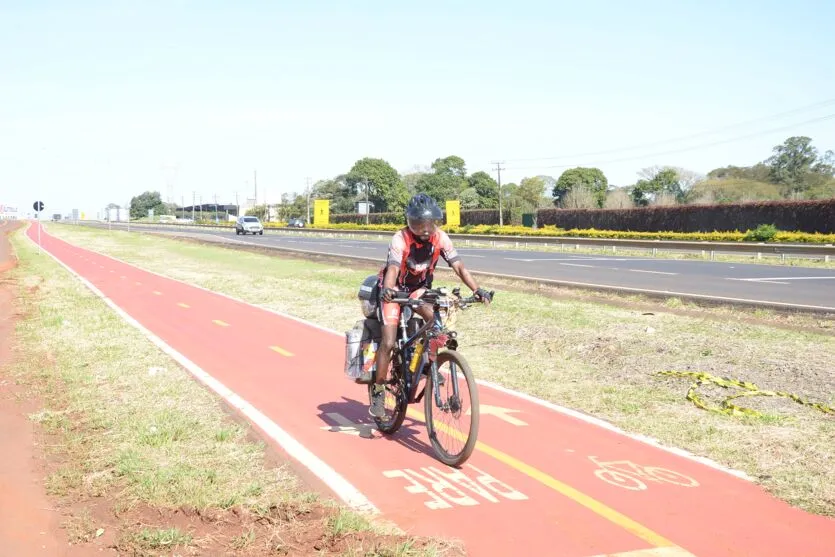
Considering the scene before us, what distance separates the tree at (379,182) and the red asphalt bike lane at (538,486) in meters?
116

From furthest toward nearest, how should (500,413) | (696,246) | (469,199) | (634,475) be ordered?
(469,199) → (696,246) → (500,413) → (634,475)

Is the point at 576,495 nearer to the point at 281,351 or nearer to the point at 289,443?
the point at 289,443

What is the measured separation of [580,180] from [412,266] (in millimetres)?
102177

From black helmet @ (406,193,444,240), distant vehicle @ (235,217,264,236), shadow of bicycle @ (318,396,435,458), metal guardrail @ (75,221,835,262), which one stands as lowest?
shadow of bicycle @ (318,396,435,458)

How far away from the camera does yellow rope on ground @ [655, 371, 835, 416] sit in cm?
748

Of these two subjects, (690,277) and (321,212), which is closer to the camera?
(690,277)

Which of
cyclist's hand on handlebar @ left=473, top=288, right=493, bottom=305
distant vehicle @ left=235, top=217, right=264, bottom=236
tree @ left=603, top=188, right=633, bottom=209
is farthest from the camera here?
tree @ left=603, top=188, right=633, bottom=209

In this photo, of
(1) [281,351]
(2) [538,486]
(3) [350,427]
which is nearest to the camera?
(2) [538,486]

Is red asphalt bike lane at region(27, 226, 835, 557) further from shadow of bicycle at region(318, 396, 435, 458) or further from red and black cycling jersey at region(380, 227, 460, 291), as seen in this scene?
red and black cycling jersey at region(380, 227, 460, 291)

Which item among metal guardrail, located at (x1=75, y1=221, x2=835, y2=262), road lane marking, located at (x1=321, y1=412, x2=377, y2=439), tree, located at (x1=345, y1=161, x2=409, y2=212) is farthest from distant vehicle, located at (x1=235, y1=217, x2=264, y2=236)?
road lane marking, located at (x1=321, y1=412, x2=377, y2=439)

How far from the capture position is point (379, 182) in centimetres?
12506

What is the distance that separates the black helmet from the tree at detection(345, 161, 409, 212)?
117 meters

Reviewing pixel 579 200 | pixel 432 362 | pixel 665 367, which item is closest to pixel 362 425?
pixel 432 362

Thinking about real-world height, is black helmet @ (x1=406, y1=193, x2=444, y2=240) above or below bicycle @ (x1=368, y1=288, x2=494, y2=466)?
above
